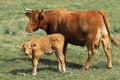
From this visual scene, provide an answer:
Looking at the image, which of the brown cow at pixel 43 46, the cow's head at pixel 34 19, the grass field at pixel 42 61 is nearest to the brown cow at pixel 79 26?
the cow's head at pixel 34 19

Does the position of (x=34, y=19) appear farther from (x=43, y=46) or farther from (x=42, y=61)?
(x=43, y=46)

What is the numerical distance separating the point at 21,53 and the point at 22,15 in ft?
27.7

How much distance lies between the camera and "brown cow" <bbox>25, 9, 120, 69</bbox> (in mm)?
11641

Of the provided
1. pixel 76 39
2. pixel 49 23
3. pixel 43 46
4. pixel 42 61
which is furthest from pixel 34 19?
pixel 43 46

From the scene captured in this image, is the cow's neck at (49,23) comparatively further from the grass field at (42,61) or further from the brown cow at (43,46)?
the brown cow at (43,46)

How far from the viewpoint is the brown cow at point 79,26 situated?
11.6m

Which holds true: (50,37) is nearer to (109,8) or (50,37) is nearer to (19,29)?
(19,29)

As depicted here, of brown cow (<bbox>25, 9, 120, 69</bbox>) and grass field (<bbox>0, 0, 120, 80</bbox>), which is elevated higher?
brown cow (<bbox>25, 9, 120, 69</bbox>)

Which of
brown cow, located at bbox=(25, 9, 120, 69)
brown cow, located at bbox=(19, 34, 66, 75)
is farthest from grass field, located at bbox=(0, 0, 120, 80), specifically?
brown cow, located at bbox=(25, 9, 120, 69)

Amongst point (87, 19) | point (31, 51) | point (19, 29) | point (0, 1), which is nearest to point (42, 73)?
point (31, 51)

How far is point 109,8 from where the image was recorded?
2553cm

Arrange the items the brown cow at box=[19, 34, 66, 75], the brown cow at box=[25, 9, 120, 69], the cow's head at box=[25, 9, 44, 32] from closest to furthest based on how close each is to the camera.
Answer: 1. the brown cow at box=[19, 34, 66, 75]
2. the brown cow at box=[25, 9, 120, 69]
3. the cow's head at box=[25, 9, 44, 32]

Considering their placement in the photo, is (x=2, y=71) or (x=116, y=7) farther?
(x=116, y=7)

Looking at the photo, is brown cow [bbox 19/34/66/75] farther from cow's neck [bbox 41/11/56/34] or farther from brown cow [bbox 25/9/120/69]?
cow's neck [bbox 41/11/56/34]
